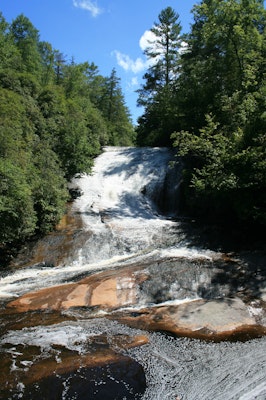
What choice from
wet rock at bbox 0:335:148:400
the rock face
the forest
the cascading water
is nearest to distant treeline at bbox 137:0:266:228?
the forest

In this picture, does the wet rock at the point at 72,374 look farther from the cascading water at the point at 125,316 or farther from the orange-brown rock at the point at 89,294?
the orange-brown rock at the point at 89,294

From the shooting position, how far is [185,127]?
22438 millimetres

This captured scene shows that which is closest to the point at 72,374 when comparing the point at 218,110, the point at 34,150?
the point at 34,150

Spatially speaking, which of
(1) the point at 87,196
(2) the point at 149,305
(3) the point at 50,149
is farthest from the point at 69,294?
(3) the point at 50,149

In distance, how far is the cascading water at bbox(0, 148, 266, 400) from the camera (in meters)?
5.12

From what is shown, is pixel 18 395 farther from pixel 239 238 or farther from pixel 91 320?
pixel 239 238

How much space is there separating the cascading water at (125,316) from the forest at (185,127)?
2.06 metres

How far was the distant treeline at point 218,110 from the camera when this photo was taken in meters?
12.4

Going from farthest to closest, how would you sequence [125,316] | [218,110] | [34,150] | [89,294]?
[218,110], [34,150], [89,294], [125,316]

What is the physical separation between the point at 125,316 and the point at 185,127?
1696 centimetres

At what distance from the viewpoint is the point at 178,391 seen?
5.02 m

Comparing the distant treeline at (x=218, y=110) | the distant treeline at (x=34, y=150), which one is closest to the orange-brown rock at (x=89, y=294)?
the distant treeline at (x=34, y=150)

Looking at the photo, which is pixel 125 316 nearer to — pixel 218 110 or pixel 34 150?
pixel 34 150

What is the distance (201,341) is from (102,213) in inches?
375
